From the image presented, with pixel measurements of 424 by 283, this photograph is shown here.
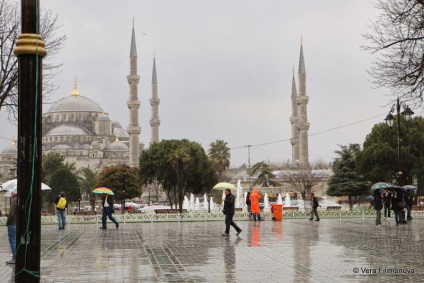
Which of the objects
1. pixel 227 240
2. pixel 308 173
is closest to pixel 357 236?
pixel 227 240

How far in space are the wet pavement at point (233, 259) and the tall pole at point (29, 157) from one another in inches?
181

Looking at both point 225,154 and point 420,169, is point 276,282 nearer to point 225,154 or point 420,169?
point 420,169

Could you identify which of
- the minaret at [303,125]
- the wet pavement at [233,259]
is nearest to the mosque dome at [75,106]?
the minaret at [303,125]

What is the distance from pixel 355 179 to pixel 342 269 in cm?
4292

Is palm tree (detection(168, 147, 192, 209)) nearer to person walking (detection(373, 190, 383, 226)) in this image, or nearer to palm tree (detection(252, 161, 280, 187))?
person walking (detection(373, 190, 383, 226))

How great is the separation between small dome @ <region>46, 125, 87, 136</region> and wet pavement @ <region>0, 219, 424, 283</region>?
101 metres

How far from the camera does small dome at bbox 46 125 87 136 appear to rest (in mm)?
114312

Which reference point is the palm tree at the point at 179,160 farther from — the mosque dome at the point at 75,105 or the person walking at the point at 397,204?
the mosque dome at the point at 75,105

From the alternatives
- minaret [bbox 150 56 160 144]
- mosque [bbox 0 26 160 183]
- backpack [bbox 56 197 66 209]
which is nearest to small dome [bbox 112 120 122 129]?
mosque [bbox 0 26 160 183]

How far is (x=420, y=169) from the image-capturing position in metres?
44.2

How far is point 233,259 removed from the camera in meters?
10.9

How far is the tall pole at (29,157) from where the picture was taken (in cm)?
398

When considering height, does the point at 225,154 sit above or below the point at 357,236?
above

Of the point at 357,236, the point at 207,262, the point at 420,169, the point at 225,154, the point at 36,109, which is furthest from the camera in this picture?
the point at 225,154
